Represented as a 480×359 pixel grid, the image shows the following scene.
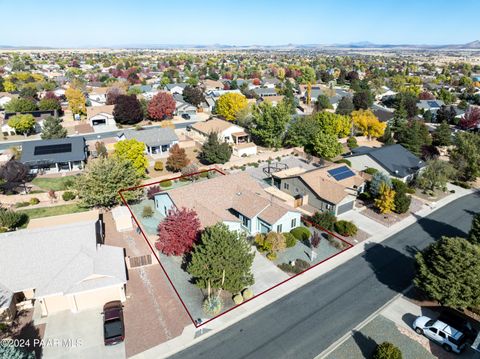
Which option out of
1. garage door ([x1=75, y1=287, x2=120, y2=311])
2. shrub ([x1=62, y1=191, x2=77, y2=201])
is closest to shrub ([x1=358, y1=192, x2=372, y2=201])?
garage door ([x1=75, y1=287, x2=120, y2=311])

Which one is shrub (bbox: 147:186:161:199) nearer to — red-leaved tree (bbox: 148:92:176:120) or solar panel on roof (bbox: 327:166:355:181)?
solar panel on roof (bbox: 327:166:355:181)

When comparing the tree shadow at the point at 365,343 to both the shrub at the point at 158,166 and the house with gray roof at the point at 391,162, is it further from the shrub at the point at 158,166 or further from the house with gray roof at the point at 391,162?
the shrub at the point at 158,166

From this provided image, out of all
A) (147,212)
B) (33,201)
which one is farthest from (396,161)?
(33,201)

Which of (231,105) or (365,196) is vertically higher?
(231,105)

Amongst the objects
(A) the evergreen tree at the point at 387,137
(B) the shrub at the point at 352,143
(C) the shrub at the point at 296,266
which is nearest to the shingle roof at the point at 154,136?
(B) the shrub at the point at 352,143

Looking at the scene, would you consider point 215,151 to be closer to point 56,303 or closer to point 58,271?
point 58,271
